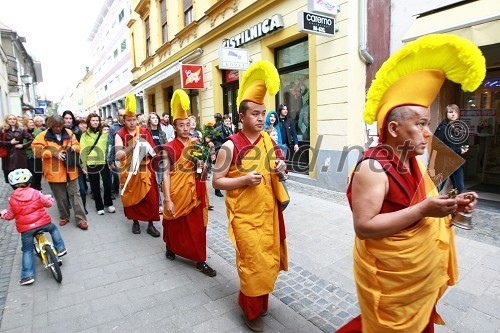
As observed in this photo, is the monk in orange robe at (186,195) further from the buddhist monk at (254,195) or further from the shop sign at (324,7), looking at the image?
the shop sign at (324,7)

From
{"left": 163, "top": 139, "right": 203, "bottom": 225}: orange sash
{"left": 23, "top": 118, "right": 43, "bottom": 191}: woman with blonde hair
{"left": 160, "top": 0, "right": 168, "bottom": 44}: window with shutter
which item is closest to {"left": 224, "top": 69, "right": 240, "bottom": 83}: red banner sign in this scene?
{"left": 23, "top": 118, "right": 43, "bottom": 191}: woman with blonde hair

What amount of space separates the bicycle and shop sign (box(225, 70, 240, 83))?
786 centimetres

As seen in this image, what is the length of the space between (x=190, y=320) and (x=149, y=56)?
56.1 feet

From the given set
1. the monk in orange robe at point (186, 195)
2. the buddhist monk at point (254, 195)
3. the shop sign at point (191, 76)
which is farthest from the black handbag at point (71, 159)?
the shop sign at point (191, 76)

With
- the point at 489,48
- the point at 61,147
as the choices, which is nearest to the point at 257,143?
Answer: the point at 61,147

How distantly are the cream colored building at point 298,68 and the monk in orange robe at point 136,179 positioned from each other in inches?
151

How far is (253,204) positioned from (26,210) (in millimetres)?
2698

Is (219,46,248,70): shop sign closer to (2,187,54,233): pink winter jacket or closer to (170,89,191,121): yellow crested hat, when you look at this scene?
(170,89,191,121): yellow crested hat

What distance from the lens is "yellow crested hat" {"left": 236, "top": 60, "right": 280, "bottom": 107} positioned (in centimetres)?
238

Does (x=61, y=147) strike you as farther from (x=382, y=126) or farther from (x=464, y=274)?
(x=464, y=274)

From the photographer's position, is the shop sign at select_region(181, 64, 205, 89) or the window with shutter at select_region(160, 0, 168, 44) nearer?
the shop sign at select_region(181, 64, 205, 89)

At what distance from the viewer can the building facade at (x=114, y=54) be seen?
25331 millimetres

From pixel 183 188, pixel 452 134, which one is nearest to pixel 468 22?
pixel 452 134

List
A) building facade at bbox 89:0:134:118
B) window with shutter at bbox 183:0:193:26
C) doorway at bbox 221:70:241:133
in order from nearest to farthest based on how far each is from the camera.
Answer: doorway at bbox 221:70:241:133 → window with shutter at bbox 183:0:193:26 → building facade at bbox 89:0:134:118
